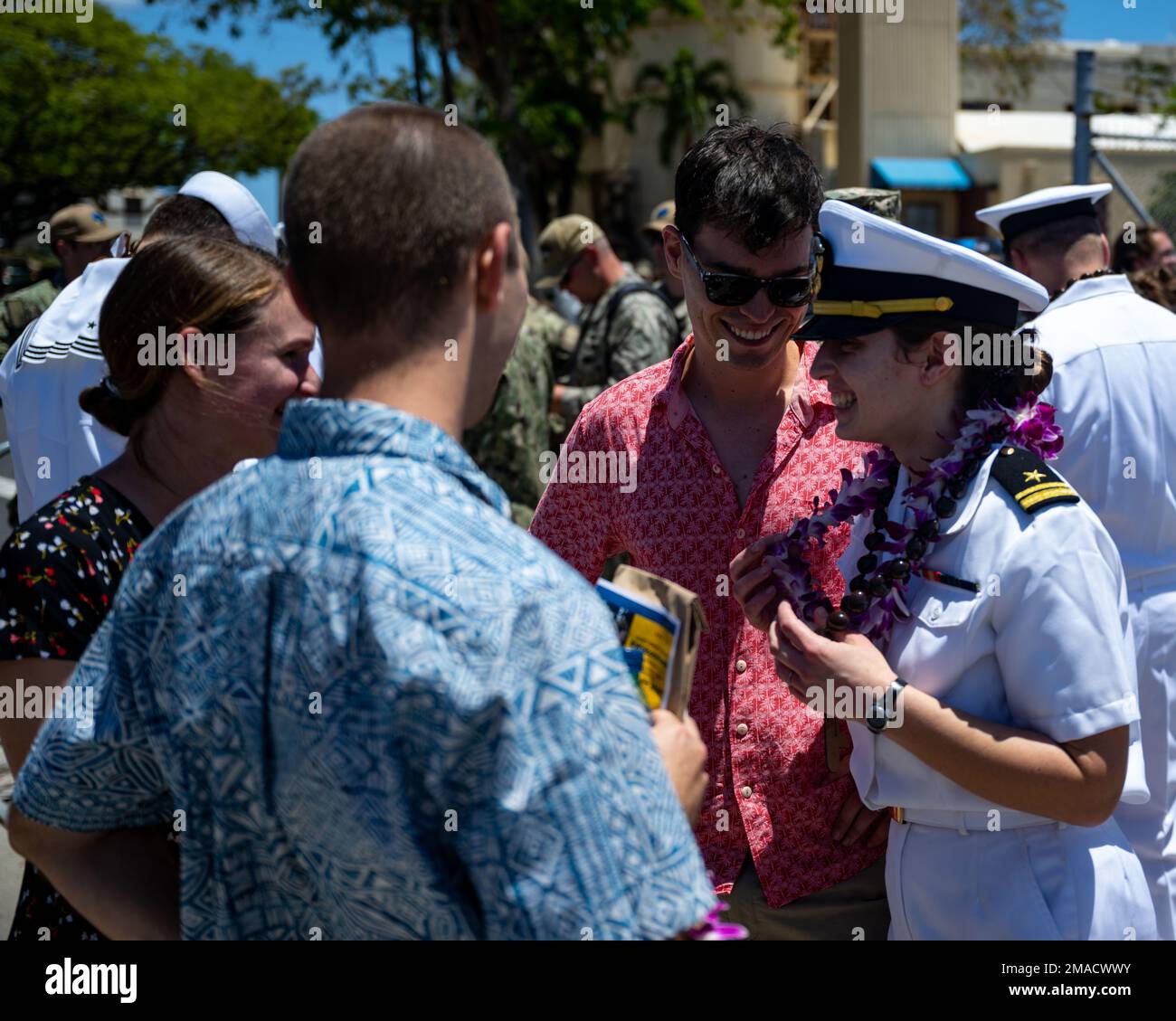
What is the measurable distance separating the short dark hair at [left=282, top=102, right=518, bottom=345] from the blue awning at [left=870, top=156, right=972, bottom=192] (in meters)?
25.0

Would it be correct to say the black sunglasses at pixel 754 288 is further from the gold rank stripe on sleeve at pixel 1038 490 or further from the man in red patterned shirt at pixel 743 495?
the gold rank stripe on sleeve at pixel 1038 490

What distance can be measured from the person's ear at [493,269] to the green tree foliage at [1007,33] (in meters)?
29.3

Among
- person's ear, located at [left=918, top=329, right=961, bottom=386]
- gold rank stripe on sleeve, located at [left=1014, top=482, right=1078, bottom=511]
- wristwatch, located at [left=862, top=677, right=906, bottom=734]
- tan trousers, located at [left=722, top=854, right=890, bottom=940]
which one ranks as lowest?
tan trousers, located at [left=722, top=854, right=890, bottom=940]

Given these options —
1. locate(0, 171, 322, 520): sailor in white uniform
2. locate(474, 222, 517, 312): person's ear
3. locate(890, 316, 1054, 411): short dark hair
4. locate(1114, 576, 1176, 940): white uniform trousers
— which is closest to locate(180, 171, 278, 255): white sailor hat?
locate(0, 171, 322, 520): sailor in white uniform

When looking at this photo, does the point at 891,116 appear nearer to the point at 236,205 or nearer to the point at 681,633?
the point at 236,205

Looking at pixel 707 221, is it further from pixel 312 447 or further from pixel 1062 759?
pixel 312 447

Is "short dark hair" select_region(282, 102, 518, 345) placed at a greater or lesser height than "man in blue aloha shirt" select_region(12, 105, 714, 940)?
greater

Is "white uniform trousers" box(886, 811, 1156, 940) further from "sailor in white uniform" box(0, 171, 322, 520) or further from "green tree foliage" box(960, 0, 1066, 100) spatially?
"green tree foliage" box(960, 0, 1066, 100)

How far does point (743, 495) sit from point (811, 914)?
0.90 m

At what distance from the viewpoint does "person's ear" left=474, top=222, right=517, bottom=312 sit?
1.51m

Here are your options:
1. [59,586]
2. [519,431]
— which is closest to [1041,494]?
[59,586]

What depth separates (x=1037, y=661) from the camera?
2.21m
